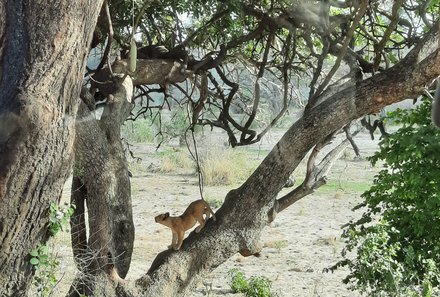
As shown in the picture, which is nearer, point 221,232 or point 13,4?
point 13,4

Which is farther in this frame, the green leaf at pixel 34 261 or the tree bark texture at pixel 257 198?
the tree bark texture at pixel 257 198

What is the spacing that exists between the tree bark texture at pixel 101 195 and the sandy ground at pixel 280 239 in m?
0.34

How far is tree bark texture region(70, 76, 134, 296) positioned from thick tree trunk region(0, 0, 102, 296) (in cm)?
124

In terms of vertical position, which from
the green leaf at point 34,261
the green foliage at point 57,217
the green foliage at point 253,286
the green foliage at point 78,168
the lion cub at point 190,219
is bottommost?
the green foliage at point 253,286

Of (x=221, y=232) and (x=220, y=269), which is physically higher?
(x=221, y=232)

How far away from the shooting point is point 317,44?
852 centimetres

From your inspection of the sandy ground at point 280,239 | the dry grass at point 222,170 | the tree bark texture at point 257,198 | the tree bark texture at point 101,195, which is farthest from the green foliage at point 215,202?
the tree bark texture at point 101,195

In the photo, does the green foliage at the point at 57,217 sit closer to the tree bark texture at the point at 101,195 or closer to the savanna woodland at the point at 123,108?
the savanna woodland at the point at 123,108

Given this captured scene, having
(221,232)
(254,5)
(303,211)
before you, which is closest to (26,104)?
(221,232)

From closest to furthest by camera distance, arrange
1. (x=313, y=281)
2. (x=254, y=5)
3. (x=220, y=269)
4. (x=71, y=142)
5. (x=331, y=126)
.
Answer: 1. (x=71, y=142)
2. (x=331, y=126)
3. (x=254, y=5)
4. (x=313, y=281)
5. (x=220, y=269)

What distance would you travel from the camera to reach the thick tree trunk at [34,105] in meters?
4.15

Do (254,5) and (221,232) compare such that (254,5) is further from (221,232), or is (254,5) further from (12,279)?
(12,279)

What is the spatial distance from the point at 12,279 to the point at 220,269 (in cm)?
601

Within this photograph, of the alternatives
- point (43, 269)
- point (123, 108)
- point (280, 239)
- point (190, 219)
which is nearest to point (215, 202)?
point (280, 239)
